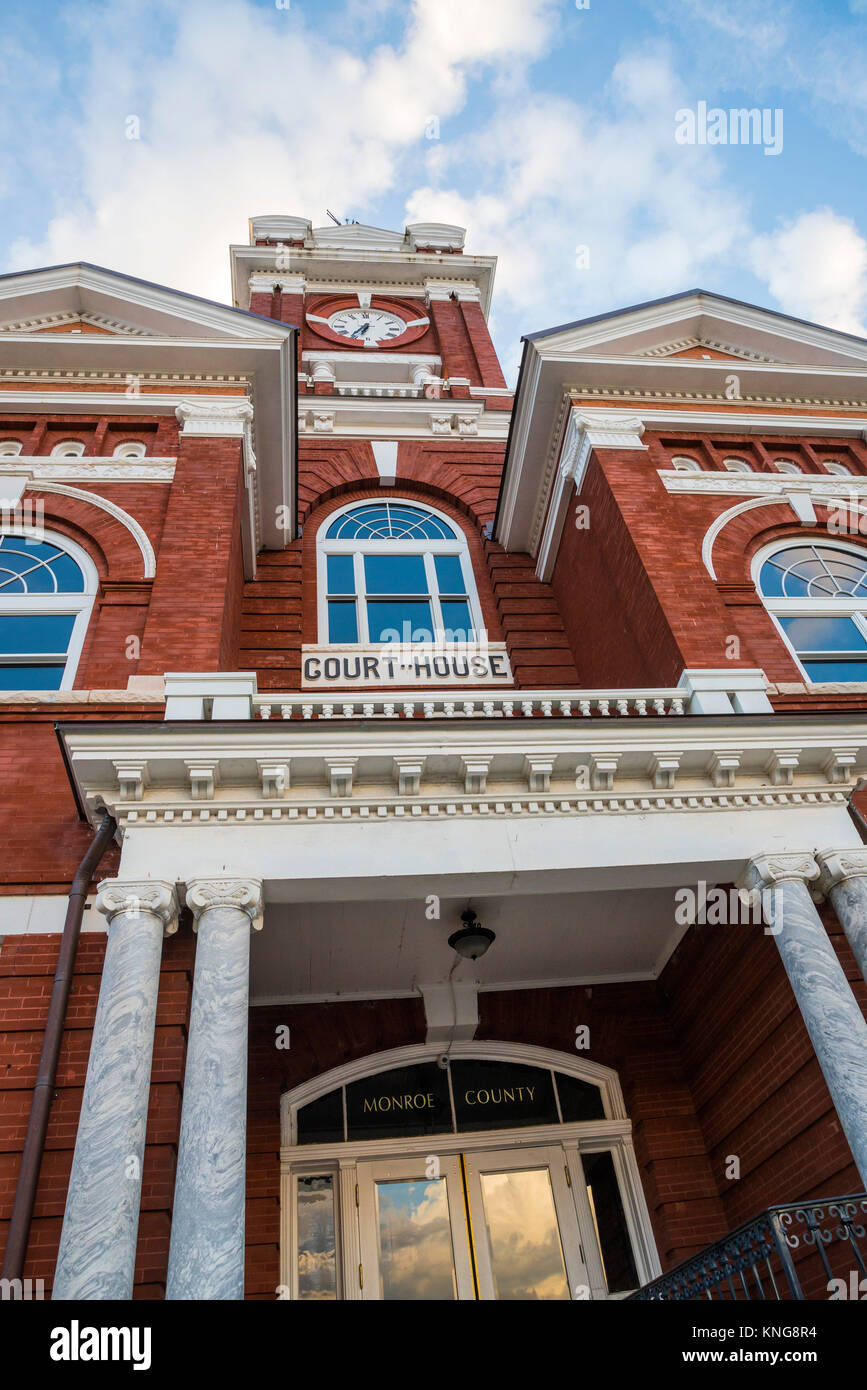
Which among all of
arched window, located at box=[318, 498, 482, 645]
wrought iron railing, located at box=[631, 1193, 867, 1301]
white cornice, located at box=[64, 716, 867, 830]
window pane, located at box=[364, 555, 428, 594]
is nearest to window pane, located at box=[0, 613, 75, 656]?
white cornice, located at box=[64, 716, 867, 830]

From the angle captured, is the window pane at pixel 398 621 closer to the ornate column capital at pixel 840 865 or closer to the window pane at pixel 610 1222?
the window pane at pixel 610 1222

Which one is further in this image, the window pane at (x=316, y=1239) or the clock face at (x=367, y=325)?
the clock face at (x=367, y=325)

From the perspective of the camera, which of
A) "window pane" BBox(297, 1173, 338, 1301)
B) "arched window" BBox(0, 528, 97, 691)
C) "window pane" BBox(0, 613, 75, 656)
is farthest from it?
"window pane" BBox(0, 613, 75, 656)

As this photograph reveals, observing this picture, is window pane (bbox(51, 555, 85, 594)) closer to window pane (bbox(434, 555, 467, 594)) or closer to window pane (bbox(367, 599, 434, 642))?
window pane (bbox(367, 599, 434, 642))

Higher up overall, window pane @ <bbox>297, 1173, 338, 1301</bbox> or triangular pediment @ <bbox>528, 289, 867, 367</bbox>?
triangular pediment @ <bbox>528, 289, 867, 367</bbox>

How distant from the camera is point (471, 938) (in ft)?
28.4

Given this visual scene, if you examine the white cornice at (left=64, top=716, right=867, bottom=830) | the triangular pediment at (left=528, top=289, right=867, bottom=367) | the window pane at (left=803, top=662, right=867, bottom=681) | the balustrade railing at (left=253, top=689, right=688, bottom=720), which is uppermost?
the triangular pediment at (left=528, top=289, right=867, bottom=367)

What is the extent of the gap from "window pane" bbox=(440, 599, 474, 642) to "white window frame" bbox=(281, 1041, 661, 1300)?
6.24 meters

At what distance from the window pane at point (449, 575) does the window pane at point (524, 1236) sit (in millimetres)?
8616

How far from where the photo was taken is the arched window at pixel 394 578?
47.2 ft

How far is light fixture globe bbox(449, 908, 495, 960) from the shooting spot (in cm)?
866

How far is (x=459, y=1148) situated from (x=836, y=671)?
696 centimetres

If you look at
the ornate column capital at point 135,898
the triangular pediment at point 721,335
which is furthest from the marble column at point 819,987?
the triangular pediment at point 721,335

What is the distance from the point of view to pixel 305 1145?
9.60 meters
